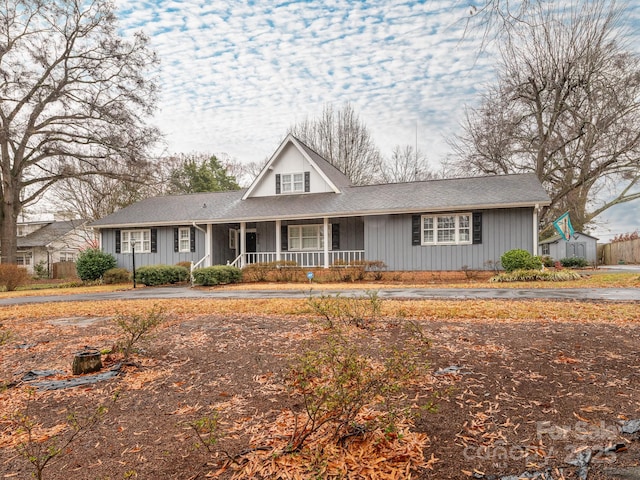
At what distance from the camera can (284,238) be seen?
18734mm

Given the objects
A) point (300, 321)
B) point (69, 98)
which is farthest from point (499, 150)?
point (69, 98)

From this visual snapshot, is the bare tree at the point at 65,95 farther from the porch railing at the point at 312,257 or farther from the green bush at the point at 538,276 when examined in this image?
the green bush at the point at 538,276

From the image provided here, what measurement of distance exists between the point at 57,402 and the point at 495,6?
5731 millimetres

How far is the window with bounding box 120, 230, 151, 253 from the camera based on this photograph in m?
20.4

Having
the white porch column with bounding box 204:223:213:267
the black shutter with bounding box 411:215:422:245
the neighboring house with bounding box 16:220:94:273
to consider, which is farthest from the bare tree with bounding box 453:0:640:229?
the neighboring house with bounding box 16:220:94:273

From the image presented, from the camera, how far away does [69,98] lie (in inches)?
871

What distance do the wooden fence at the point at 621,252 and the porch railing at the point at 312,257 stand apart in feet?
71.1

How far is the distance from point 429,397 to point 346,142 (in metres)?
29.3

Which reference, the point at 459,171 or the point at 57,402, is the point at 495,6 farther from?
the point at 459,171

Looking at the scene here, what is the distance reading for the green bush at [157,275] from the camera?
16438 millimetres

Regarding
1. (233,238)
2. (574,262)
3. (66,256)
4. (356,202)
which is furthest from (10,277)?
(574,262)

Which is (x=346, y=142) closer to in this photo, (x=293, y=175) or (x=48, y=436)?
(x=293, y=175)

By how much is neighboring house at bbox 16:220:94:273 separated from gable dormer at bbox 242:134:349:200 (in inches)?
748

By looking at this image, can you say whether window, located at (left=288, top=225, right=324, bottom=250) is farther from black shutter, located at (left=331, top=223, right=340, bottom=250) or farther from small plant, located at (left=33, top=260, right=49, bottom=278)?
small plant, located at (left=33, top=260, right=49, bottom=278)
